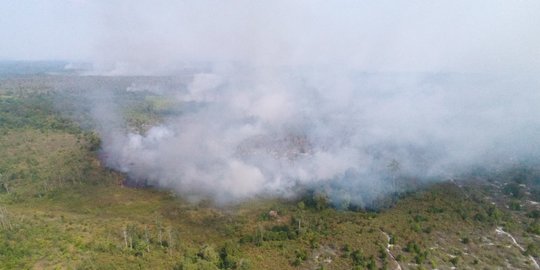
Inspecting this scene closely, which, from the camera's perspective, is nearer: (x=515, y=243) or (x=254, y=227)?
(x=515, y=243)

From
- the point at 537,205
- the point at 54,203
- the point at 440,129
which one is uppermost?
the point at 440,129

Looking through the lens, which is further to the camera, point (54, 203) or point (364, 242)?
point (54, 203)

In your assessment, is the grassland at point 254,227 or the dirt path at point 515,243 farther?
the dirt path at point 515,243

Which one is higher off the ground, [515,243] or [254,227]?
[515,243]

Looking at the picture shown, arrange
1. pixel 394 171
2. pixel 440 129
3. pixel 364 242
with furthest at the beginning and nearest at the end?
1. pixel 440 129
2. pixel 394 171
3. pixel 364 242

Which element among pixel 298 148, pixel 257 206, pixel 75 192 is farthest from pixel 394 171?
pixel 75 192

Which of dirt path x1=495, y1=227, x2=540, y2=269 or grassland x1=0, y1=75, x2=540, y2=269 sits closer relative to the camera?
grassland x1=0, y1=75, x2=540, y2=269

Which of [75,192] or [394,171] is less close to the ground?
[394,171]

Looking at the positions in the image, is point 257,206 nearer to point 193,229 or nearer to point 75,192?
point 193,229
